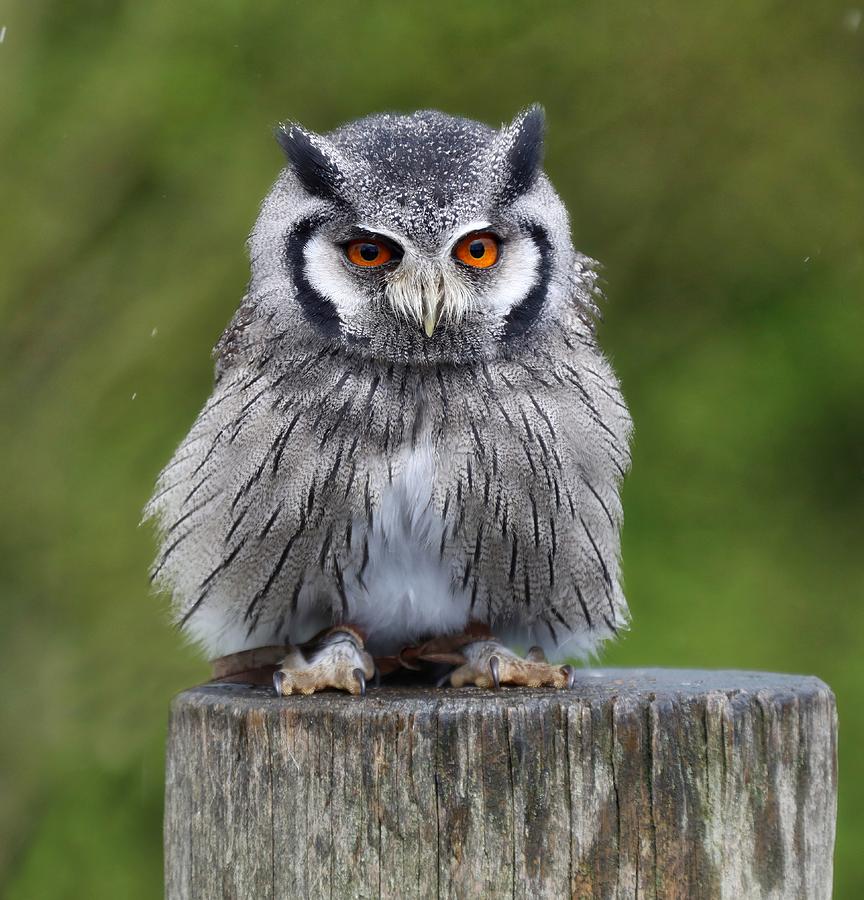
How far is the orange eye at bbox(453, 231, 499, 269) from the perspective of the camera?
2229 millimetres

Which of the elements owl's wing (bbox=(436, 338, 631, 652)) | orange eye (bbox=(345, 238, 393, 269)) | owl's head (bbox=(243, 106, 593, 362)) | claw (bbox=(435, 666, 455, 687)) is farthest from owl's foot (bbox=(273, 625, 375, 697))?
orange eye (bbox=(345, 238, 393, 269))

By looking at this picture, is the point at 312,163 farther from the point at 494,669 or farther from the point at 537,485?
the point at 494,669

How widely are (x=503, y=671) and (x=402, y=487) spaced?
1.17 feet

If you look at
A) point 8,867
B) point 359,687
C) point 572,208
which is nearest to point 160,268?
point 572,208

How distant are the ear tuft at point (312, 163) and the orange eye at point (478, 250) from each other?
0.23 m

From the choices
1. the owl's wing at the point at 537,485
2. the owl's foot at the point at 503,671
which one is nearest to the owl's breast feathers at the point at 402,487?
the owl's wing at the point at 537,485

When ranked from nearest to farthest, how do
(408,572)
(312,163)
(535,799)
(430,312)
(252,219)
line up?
(535,799)
(430,312)
(312,163)
(408,572)
(252,219)

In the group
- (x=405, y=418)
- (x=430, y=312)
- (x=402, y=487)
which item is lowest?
(x=402, y=487)

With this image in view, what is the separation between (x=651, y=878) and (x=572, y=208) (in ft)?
8.53

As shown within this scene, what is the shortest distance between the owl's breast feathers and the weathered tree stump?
589mm

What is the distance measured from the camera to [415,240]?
2.18 meters

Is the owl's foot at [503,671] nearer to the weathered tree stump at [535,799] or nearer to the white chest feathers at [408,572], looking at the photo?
the white chest feathers at [408,572]

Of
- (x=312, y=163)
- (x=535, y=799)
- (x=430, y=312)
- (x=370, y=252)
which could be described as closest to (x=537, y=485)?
(x=430, y=312)

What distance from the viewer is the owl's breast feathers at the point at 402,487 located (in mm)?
2309
